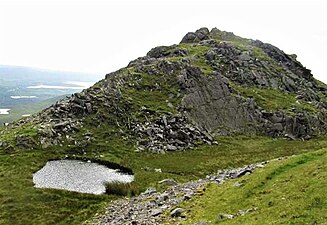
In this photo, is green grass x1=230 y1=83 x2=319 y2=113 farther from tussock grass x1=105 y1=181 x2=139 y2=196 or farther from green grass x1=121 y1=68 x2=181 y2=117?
tussock grass x1=105 y1=181 x2=139 y2=196

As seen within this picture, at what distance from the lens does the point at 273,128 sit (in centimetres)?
15775

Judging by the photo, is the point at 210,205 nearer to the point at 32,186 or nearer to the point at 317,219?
the point at 317,219

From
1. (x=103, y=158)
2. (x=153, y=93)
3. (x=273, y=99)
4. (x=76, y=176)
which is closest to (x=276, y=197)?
(x=76, y=176)

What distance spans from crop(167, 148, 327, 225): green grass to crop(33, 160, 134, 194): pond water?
35.5m

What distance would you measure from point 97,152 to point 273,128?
76908 mm

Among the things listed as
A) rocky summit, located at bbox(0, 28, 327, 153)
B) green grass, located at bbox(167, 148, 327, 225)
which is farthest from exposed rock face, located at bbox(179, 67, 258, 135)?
green grass, located at bbox(167, 148, 327, 225)

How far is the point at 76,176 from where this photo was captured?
8769 centimetres

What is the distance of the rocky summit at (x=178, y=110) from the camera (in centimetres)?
12312

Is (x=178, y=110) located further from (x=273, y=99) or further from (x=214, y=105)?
(x=273, y=99)

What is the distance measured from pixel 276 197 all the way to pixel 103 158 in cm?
7425

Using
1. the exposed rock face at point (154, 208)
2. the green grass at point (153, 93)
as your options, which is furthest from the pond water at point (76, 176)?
the green grass at point (153, 93)

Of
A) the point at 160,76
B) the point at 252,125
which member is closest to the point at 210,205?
the point at 252,125

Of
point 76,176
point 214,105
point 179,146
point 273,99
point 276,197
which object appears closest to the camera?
point 276,197

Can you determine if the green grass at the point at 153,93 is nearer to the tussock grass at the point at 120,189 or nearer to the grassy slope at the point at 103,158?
the grassy slope at the point at 103,158
